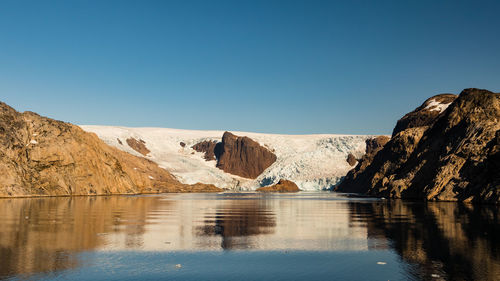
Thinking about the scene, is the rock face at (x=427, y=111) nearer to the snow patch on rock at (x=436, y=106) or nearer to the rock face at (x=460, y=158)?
the snow patch on rock at (x=436, y=106)

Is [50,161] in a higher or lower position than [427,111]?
lower

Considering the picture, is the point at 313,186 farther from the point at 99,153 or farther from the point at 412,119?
the point at 99,153

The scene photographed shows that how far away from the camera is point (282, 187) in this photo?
18062 centimetres

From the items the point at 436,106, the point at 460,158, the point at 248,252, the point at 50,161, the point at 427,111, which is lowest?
the point at 248,252

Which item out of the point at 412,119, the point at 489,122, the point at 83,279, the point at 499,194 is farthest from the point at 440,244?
the point at 412,119

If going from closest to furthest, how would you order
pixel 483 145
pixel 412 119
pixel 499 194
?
pixel 499 194, pixel 483 145, pixel 412 119

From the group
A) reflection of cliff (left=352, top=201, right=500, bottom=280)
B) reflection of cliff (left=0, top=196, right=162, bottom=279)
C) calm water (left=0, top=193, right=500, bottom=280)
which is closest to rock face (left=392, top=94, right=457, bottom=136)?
reflection of cliff (left=352, top=201, right=500, bottom=280)

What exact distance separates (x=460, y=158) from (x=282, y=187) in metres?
119

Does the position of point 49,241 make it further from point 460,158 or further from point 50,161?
point 50,161

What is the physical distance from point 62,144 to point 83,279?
8589 cm

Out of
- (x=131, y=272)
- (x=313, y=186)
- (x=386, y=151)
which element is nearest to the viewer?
(x=131, y=272)

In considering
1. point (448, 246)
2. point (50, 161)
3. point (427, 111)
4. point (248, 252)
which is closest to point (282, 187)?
point (427, 111)

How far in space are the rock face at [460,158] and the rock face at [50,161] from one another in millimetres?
59605

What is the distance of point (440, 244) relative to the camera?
1903 centimetres
